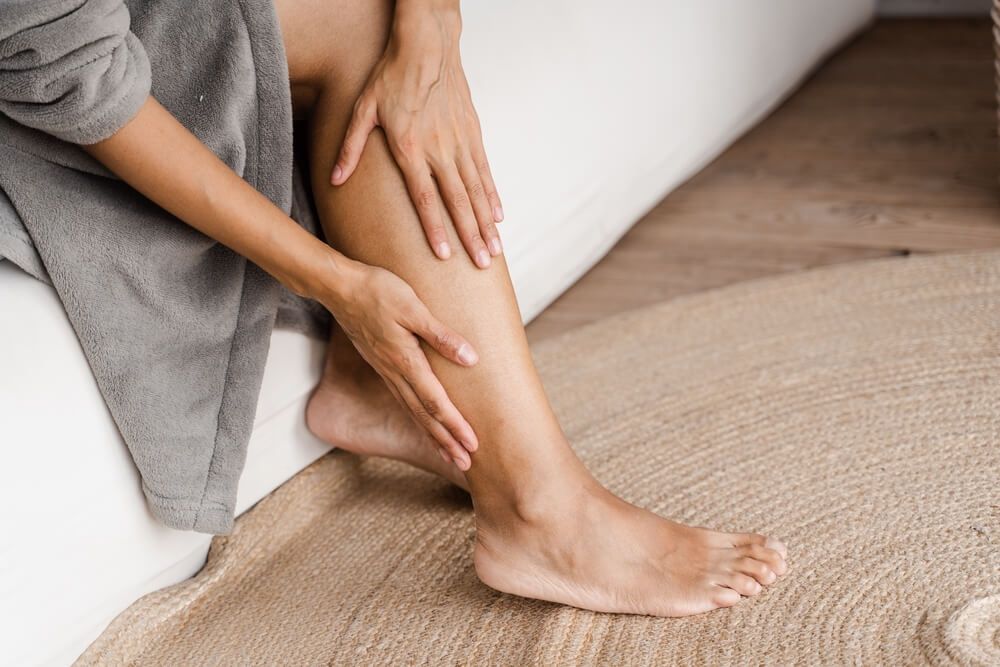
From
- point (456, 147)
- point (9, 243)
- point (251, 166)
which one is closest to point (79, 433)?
point (9, 243)

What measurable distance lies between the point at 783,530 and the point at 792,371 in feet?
1.03

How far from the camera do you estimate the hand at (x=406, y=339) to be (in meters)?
0.88

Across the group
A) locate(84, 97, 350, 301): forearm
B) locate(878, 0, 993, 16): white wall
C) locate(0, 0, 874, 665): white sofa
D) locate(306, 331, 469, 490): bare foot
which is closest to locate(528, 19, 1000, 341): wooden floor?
locate(0, 0, 874, 665): white sofa

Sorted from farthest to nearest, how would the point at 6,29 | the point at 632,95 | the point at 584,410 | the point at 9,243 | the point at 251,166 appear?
the point at 632,95, the point at 584,410, the point at 251,166, the point at 9,243, the point at 6,29

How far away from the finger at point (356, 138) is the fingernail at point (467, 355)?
0.62 ft

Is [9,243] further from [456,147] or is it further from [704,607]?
[704,607]

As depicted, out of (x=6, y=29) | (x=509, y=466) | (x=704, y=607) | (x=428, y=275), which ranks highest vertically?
(x=6, y=29)

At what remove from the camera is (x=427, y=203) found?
0.91m

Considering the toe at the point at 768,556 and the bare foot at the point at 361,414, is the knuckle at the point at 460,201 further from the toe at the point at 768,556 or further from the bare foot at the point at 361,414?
the toe at the point at 768,556

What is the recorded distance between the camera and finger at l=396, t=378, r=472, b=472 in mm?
919

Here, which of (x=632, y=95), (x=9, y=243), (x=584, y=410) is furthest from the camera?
(x=632, y=95)

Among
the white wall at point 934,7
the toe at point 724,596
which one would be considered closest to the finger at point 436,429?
the toe at point 724,596

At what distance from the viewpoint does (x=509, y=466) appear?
916mm

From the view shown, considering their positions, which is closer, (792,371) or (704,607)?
(704,607)
